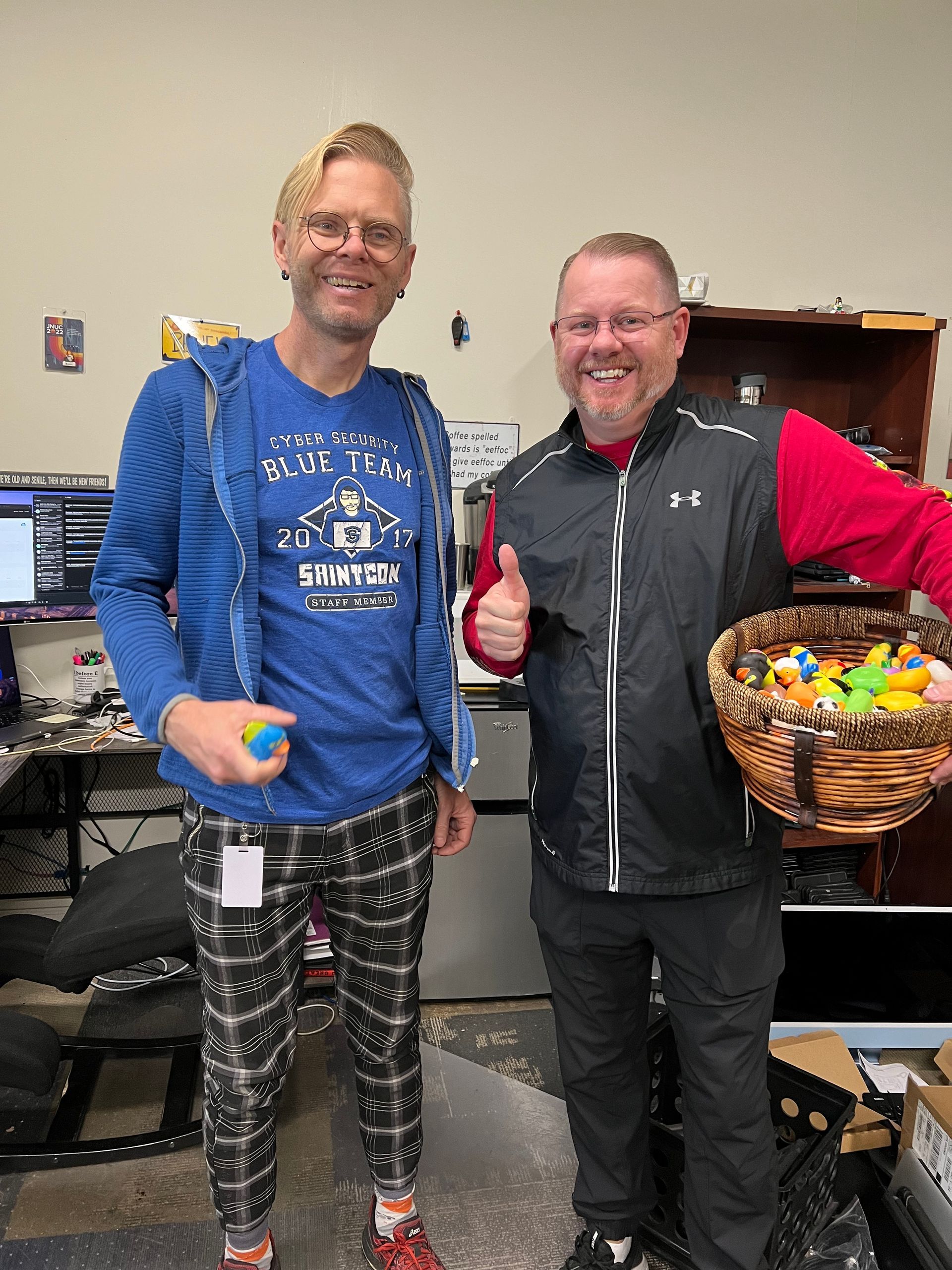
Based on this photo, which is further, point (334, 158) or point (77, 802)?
point (77, 802)

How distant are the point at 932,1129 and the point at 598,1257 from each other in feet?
2.19

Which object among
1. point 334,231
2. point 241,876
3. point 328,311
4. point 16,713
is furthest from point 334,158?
point 16,713

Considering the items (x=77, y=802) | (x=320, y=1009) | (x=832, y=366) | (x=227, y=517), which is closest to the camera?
(x=227, y=517)

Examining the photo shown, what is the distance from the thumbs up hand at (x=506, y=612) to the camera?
122 centimetres

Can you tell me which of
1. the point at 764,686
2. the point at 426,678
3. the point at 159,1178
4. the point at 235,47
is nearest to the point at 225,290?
the point at 235,47

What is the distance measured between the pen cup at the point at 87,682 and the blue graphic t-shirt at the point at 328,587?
5.10ft

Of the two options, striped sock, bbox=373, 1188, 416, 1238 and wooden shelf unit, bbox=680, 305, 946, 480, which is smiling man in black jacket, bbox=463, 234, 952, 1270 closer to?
striped sock, bbox=373, 1188, 416, 1238

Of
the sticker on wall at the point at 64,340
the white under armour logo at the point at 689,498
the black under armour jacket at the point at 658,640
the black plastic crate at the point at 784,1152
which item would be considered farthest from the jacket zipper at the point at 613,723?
the sticker on wall at the point at 64,340

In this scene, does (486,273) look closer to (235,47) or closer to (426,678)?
(235,47)

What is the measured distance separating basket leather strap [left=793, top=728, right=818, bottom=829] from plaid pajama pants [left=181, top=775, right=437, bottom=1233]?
576 millimetres

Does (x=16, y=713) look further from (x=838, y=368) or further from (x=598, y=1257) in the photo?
(x=838, y=368)

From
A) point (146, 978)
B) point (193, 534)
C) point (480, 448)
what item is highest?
point (480, 448)

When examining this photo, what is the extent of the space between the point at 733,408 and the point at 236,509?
2.63ft

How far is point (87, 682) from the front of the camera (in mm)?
2475
